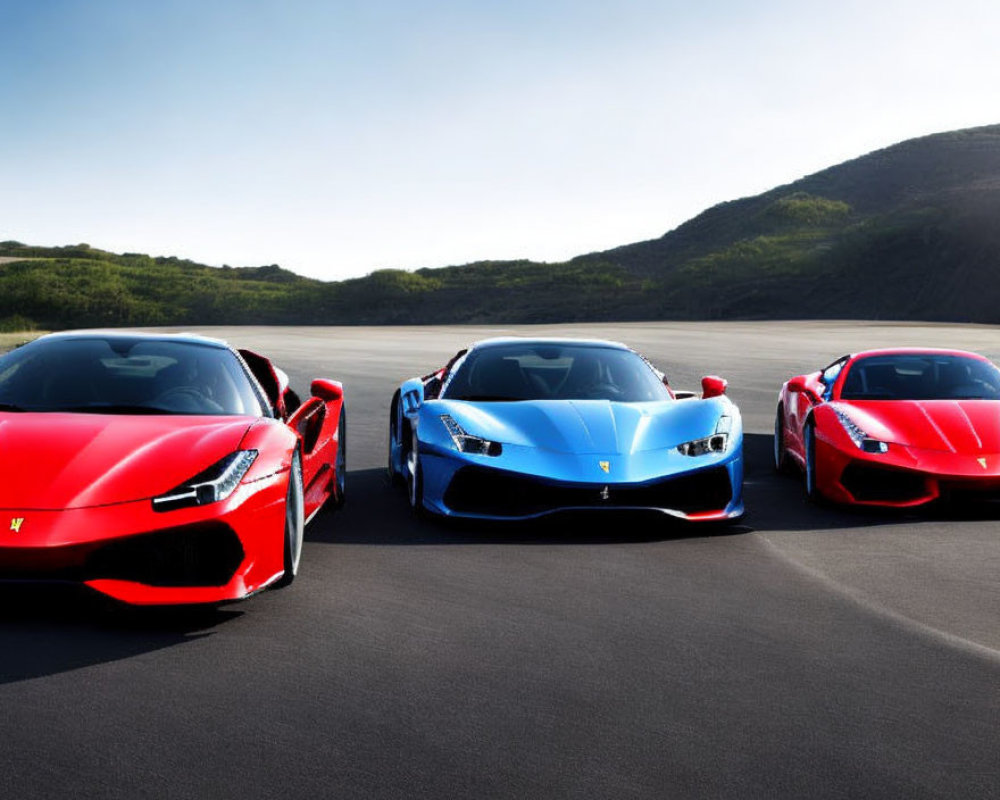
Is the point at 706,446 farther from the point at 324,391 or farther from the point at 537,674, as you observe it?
the point at 537,674

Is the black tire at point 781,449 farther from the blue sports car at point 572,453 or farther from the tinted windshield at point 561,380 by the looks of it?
the blue sports car at point 572,453

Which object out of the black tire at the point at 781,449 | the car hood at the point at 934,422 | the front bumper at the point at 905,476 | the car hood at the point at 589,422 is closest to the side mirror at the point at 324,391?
the car hood at the point at 589,422

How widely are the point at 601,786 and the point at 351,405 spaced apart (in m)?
14.3

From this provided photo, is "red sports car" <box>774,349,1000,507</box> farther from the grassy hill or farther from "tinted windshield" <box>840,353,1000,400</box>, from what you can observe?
the grassy hill

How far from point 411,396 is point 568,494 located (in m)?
2.17

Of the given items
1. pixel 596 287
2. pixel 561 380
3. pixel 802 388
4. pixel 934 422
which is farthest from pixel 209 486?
pixel 596 287

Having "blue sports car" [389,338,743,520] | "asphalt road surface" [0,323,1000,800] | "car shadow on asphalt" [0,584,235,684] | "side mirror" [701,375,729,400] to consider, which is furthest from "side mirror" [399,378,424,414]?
"car shadow on asphalt" [0,584,235,684]

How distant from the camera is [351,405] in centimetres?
1809

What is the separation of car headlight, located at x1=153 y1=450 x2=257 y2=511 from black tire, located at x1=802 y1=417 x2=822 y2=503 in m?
5.19

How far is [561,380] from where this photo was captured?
1073 cm

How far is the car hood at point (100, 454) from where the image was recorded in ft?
19.2

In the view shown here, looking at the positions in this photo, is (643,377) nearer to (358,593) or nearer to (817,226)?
(358,593)

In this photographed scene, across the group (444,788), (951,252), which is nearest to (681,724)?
(444,788)

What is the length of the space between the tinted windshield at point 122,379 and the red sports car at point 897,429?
14.5 ft
